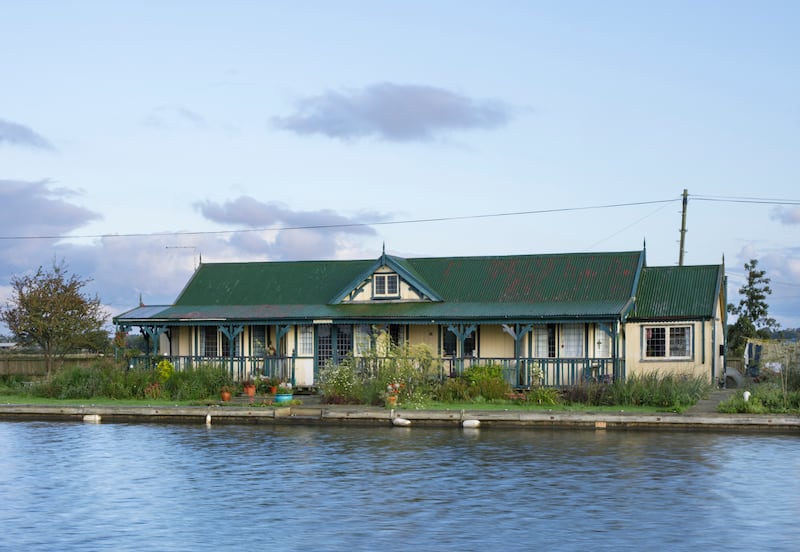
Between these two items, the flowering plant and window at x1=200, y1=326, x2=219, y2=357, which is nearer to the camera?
the flowering plant

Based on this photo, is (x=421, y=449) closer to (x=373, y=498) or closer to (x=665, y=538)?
(x=373, y=498)

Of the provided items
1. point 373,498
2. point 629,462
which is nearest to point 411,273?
point 629,462

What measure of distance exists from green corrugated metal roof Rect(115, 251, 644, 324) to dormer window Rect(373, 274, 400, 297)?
43 centimetres

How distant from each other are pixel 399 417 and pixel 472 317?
25.9 feet

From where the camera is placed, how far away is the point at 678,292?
39375mm

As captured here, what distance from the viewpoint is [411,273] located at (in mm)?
41094

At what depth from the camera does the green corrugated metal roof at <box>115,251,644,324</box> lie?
3825cm

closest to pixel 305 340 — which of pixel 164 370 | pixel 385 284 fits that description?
pixel 385 284

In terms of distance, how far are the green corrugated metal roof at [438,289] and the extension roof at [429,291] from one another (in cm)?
4

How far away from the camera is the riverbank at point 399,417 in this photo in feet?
92.9

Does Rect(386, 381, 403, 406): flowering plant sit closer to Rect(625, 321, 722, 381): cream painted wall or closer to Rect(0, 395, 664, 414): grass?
Rect(0, 395, 664, 414): grass

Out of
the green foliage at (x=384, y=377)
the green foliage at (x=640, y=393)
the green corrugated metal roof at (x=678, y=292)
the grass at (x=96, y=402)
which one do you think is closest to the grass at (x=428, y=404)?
the grass at (x=96, y=402)

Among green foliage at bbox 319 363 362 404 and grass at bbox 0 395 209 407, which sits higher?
green foliage at bbox 319 363 362 404

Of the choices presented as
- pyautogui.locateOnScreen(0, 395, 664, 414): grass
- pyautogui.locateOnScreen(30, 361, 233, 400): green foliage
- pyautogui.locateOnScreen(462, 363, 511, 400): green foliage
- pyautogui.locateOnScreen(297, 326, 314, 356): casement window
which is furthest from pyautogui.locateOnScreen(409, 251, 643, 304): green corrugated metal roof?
pyautogui.locateOnScreen(30, 361, 233, 400): green foliage
